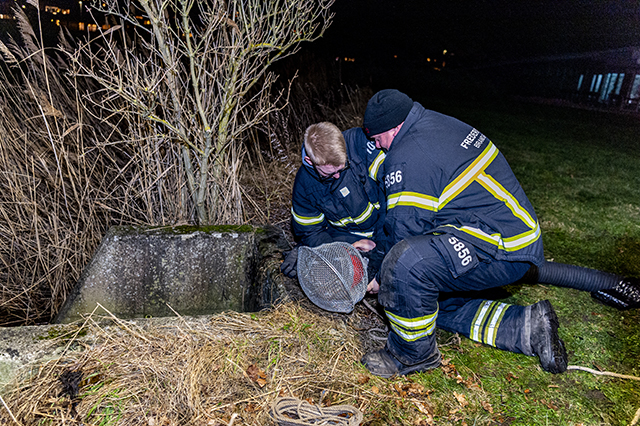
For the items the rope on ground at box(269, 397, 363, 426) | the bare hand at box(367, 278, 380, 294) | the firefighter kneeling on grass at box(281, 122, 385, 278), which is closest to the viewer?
the rope on ground at box(269, 397, 363, 426)

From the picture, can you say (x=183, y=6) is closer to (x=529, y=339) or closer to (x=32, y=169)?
(x=32, y=169)

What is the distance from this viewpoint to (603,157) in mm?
8945

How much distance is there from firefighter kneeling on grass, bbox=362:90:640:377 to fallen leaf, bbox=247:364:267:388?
637mm

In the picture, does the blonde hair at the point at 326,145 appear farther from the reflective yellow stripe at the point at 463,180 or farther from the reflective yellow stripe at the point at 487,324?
the reflective yellow stripe at the point at 487,324

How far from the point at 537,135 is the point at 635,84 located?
10081mm

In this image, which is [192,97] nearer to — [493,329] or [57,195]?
[57,195]

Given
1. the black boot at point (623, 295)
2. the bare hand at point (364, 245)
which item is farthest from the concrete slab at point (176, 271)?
the black boot at point (623, 295)

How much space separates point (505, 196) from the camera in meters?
2.51

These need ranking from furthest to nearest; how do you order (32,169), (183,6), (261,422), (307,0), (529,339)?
(307,0), (32,169), (183,6), (529,339), (261,422)

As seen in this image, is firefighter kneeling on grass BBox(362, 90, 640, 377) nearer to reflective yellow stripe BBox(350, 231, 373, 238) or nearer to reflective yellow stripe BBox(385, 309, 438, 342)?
reflective yellow stripe BBox(385, 309, 438, 342)

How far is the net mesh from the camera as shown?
9.01 feet

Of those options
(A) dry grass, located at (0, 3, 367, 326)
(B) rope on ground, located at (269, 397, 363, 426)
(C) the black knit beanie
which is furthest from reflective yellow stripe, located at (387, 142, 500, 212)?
(A) dry grass, located at (0, 3, 367, 326)

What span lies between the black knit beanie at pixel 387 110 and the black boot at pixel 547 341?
156cm

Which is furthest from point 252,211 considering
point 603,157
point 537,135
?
point 537,135
